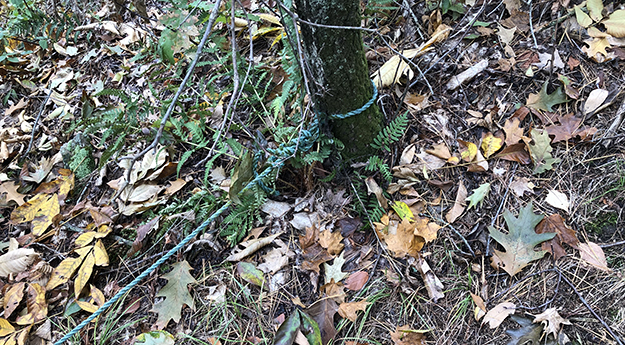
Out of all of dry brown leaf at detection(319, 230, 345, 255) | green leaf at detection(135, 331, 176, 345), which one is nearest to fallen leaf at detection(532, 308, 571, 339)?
dry brown leaf at detection(319, 230, 345, 255)

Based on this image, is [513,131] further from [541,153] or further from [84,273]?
[84,273]

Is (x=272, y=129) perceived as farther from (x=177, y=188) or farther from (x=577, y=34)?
(x=577, y=34)

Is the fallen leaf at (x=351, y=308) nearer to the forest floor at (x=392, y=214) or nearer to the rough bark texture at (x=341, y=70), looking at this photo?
the forest floor at (x=392, y=214)

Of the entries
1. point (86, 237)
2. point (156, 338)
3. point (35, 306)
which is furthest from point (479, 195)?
point (35, 306)

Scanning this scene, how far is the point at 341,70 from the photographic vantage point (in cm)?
176

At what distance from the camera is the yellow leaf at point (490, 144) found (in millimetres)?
1975

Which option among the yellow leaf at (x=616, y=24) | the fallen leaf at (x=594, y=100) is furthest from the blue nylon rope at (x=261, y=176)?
the yellow leaf at (x=616, y=24)

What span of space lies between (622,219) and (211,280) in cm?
203

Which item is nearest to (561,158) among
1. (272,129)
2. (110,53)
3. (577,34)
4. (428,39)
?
(577,34)

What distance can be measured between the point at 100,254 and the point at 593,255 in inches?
101

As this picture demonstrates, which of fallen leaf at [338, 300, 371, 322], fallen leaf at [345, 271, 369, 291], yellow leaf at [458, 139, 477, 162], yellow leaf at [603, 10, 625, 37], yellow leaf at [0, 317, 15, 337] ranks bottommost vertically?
yellow leaf at [0, 317, 15, 337]

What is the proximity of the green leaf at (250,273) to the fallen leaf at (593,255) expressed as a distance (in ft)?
5.00

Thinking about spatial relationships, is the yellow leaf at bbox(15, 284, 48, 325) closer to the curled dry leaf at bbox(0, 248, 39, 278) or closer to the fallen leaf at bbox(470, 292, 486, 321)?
the curled dry leaf at bbox(0, 248, 39, 278)

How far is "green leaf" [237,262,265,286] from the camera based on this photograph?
6.24ft
